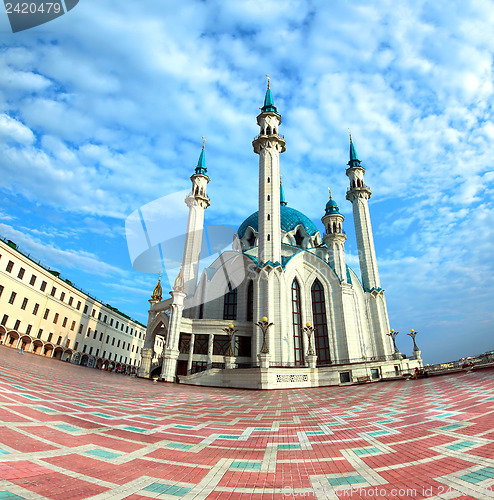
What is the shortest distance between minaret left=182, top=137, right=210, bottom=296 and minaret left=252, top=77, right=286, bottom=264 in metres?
11.1

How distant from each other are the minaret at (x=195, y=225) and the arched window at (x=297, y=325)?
1384 cm

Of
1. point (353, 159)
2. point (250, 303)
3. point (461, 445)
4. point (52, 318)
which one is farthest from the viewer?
point (353, 159)

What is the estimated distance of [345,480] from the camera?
13.6 feet

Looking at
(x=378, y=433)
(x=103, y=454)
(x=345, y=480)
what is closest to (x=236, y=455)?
(x=345, y=480)

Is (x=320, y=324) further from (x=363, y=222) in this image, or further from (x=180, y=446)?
(x=180, y=446)

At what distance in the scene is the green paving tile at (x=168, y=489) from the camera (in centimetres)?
372

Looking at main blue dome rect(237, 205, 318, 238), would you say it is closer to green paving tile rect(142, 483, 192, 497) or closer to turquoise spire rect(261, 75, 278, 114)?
turquoise spire rect(261, 75, 278, 114)

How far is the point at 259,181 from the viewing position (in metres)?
37.6

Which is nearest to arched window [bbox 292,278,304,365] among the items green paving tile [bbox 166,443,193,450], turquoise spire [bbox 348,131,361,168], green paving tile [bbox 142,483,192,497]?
turquoise spire [bbox 348,131,361,168]

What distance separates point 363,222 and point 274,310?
21656 millimetres

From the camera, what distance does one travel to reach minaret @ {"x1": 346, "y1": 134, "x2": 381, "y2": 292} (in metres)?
40.1

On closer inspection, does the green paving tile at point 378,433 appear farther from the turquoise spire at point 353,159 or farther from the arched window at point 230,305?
the turquoise spire at point 353,159

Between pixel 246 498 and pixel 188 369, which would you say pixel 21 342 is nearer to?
pixel 188 369

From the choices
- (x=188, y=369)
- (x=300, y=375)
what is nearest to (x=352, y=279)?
(x=300, y=375)
